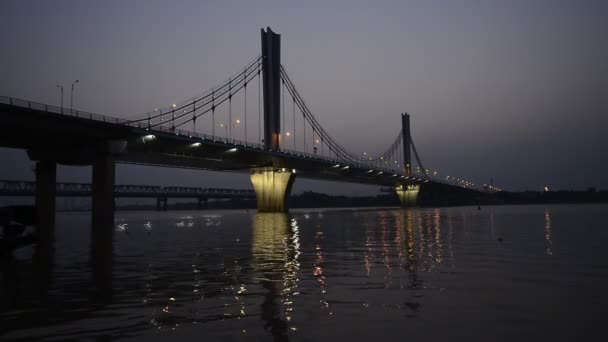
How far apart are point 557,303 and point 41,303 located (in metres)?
11.1

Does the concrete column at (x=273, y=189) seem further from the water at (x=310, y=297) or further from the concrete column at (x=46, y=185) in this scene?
the water at (x=310, y=297)

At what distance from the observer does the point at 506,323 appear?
31.4ft

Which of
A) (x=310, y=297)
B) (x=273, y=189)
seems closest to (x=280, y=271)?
(x=310, y=297)

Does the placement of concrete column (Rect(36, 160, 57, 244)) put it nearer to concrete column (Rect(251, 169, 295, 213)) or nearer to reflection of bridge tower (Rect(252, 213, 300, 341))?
concrete column (Rect(251, 169, 295, 213))

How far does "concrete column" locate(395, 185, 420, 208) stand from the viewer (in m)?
183

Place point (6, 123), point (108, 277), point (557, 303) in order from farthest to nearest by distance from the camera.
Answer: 1. point (6, 123)
2. point (108, 277)
3. point (557, 303)

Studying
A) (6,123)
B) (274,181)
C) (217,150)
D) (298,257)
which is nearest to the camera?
(298,257)

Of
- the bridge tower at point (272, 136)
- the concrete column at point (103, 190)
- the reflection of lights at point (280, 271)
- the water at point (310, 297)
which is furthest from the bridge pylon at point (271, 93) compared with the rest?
the water at point (310, 297)

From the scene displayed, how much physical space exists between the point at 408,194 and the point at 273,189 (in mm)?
93734

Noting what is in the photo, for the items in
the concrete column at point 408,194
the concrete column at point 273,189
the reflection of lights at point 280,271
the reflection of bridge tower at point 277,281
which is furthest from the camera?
the concrete column at point 408,194

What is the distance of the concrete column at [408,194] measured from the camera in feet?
600

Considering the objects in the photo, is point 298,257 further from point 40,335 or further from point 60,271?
point 40,335

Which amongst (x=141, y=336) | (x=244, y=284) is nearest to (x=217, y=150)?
(x=244, y=284)

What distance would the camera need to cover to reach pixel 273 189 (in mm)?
101188
